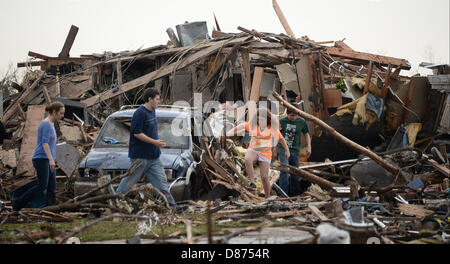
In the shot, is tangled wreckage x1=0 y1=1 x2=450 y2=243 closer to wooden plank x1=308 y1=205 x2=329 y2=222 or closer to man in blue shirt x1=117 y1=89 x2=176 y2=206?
wooden plank x1=308 y1=205 x2=329 y2=222

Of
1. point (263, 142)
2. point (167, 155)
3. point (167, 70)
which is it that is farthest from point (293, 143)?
point (167, 70)

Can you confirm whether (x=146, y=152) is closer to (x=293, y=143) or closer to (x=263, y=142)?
(x=263, y=142)

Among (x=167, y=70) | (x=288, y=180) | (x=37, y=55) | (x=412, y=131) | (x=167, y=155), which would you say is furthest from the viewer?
(x=37, y=55)

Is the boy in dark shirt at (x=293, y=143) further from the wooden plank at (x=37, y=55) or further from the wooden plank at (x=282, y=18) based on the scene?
the wooden plank at (x=37, y=55)

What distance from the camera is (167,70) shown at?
16.2 m

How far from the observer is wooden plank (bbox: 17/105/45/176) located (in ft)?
39.8

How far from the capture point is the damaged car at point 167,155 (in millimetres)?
8352

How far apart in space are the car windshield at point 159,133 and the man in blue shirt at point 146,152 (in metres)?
1.35

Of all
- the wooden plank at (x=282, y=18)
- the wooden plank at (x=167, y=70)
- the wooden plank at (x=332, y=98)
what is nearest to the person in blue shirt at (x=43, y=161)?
the wooden plank at (x=332, y=98)

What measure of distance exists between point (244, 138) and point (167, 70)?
4843mm
